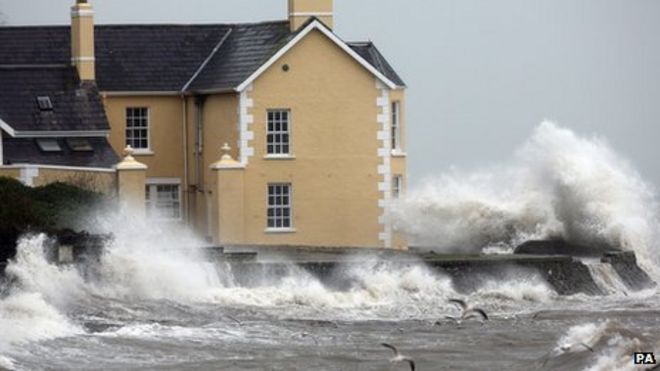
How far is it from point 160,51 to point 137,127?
6.91 ft

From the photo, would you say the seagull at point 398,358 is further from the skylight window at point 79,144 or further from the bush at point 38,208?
the skylight window at point 79,144

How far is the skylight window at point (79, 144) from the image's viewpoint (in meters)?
54.0

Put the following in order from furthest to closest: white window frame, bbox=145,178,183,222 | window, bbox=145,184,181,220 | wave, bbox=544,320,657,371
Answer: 1. window, bbox=145,184,181,220
2. white window frame, bbox=145,178,183,222
3. wave, bbox=544,320,657,371

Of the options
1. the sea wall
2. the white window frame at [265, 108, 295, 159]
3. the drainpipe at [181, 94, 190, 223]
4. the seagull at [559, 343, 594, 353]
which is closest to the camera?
the seagull at [559, 343, 594, 353]

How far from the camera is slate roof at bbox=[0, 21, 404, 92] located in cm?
5622

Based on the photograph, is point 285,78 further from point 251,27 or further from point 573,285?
point 573,285

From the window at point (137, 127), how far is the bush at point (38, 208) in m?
6.45

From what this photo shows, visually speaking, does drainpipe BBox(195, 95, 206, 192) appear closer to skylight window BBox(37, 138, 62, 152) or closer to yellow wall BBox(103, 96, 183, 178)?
yellow wall BBox(103, 96, 183, 178)

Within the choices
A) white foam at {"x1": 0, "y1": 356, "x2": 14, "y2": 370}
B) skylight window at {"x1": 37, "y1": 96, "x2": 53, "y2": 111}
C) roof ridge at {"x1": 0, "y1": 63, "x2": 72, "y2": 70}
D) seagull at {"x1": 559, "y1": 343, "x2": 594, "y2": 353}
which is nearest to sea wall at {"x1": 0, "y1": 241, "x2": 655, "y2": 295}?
skylight window at {"x1": 37, "y1": 96, "x2": 53, "y2": 111}

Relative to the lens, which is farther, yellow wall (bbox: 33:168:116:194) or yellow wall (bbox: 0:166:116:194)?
yellow wall (bbox: 33:168:116:194)

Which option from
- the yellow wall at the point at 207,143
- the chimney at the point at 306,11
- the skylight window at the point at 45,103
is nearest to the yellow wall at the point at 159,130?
the yellow wall at the point at 207,143

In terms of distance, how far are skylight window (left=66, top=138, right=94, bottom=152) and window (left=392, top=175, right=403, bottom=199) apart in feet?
22.8

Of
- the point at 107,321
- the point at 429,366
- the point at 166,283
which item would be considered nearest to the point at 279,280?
the point at 166,283

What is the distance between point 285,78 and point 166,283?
9.40 metres
